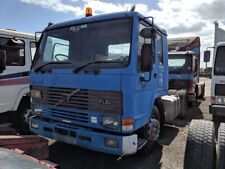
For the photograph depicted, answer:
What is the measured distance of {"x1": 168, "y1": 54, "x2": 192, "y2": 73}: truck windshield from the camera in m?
10.1

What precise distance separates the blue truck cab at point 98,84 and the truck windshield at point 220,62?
2.69 meters

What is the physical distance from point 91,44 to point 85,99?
0.91 m

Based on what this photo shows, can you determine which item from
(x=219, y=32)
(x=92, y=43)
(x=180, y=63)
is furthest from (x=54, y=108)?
(x=180, y=63)

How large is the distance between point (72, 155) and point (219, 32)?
5.89 metres

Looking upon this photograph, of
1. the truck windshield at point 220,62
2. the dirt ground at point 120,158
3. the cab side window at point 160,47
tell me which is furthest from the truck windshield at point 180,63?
the cab side window at point 160,47

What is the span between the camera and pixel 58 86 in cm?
440

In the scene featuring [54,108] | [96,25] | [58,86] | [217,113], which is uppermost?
[96,25]

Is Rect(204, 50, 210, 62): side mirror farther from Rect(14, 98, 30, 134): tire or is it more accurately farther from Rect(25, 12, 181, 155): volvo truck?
Rect(14, 98, 30, 134): tire

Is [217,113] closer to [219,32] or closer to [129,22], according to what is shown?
[219,32]

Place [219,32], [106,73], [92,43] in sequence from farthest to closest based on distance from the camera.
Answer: [219,32] → [92,43] → [106,73]

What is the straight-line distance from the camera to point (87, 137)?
4051mm

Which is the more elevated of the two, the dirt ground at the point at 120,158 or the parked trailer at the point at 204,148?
the parked trailer at the point at 204,148

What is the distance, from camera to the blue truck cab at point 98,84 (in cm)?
388

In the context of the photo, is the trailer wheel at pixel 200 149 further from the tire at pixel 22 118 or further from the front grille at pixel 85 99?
the tire at pixel 22 118
